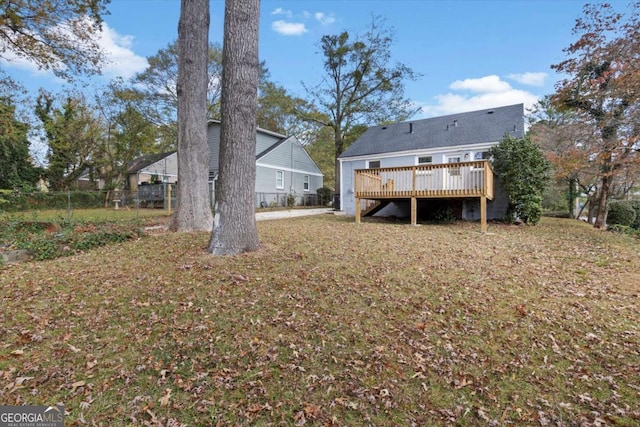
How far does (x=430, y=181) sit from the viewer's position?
10.9 metres

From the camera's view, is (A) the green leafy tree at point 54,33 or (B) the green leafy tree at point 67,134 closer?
(A) the green leafy tree at point 54,33

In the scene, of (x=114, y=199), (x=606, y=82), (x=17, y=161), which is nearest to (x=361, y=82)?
(x=606, y=82)

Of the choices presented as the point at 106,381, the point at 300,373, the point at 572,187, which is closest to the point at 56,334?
the point at 106,381

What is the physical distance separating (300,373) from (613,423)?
236 cm

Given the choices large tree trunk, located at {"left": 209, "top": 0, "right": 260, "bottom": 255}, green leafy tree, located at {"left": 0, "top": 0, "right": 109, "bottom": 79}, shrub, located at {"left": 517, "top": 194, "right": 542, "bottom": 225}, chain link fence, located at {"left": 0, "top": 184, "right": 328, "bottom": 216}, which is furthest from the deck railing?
green leafy tree, located at {"left": 0, "top": 0, "right": 109, "bottom": 79}

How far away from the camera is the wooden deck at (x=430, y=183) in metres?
9.95

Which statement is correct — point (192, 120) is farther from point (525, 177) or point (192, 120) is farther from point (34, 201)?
point (525, 177)

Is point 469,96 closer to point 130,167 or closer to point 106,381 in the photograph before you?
point 106,381

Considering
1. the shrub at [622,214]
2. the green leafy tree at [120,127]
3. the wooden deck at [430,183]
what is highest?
the green leafy tree at [120,127]

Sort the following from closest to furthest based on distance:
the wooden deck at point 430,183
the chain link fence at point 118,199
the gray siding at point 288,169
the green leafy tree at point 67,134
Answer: the wooden deck at point 430,183, the chain link fence at point 118,199, the green leafy tree at point 67,134, the gray siding at point 288,169

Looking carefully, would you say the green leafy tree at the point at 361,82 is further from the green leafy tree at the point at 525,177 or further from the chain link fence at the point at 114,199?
the green leafy tree at the point at 525,177

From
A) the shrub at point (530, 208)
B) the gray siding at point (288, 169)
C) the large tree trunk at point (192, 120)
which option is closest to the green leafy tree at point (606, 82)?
the shrub at point (530, 208)

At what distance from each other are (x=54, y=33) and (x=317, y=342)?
15.0 meters

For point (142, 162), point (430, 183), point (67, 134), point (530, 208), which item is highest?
point (67, 134)
